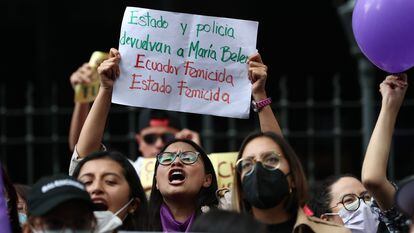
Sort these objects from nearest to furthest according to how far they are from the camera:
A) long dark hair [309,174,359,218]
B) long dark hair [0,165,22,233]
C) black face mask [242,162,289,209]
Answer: black face mask [242,162,289,209], long dark hair [0,165,22,233], long dark hair [309,174,359,218]

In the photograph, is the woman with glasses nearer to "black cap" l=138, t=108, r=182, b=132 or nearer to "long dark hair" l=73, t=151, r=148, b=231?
"long dark hair" l=73, t=151, r=148, b=231

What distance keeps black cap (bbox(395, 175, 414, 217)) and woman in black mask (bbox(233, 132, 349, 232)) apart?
0.33m

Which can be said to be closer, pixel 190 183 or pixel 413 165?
pixel 190 183

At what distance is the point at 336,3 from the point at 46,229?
629 centimetres

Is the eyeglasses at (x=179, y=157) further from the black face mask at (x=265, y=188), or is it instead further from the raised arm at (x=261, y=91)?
the black face mask at (x=265, y=188)

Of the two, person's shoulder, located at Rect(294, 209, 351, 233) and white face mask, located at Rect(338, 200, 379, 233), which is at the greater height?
person's shoulder, located at Rect(294, 209, 351, 233)

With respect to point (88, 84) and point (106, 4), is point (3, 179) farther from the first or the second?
point (106, 4)

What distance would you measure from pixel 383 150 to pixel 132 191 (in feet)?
3.29

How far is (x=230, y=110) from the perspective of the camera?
17.5 feet

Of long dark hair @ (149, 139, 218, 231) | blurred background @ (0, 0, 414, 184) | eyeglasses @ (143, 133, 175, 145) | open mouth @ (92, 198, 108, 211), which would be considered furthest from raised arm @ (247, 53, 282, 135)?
blurred background @ (0, 0, 414, 184)

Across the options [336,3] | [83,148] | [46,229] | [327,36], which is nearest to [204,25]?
[83,148]

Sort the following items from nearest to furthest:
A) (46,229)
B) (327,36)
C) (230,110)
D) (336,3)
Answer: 1. (46,229)
2. (230,110)
3. (336,3)
4. (327,36)

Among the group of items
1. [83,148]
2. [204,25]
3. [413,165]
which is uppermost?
[204,25]

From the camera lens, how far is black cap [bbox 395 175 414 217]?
419 cm
